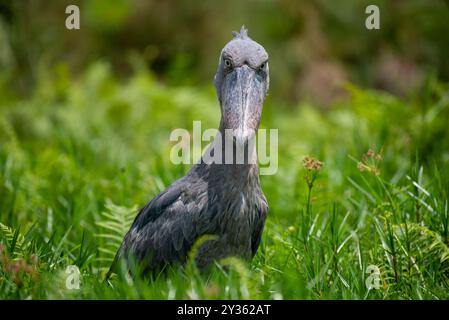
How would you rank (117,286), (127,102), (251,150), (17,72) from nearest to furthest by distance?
(117,286), (251,150), (127,102), (17,72)

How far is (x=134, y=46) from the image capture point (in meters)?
10.9

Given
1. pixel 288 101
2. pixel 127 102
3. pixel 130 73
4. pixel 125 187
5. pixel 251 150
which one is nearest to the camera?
pixel 251 150

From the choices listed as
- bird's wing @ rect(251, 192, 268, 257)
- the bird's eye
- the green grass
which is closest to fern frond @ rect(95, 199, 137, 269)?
the green grass

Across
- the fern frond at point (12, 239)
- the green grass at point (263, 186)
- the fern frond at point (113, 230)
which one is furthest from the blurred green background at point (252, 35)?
the fern frond at point (12, 239)

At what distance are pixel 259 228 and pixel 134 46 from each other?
26.2 feet

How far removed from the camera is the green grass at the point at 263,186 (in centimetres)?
320

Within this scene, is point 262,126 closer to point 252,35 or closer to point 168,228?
point 252,35

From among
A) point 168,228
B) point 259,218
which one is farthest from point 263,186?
point 168,228

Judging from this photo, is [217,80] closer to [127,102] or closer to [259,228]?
[259,228]

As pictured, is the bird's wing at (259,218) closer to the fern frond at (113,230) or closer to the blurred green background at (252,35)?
the fern frond at (113,230)

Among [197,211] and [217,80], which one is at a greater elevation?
[217,80]

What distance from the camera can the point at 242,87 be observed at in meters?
3.22

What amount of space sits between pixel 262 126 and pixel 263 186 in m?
1.91

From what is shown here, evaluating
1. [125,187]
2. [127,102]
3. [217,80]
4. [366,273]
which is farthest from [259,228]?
[127,102]
